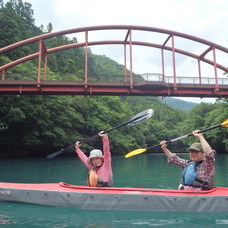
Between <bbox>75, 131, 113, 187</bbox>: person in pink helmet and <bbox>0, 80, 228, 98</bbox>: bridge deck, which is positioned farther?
<bbox>0, 80, 228, 98</bbox>: bridge deck

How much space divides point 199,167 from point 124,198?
1431mm

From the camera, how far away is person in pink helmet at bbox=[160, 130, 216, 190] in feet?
15.4

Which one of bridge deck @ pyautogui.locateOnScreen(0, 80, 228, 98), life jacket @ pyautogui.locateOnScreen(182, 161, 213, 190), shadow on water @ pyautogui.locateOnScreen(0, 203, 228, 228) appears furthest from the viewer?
bridge deck @ pyautogui.locateOnScreen(0, 80, 228, 98)

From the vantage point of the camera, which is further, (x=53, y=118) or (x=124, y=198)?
(x=53, y=118)

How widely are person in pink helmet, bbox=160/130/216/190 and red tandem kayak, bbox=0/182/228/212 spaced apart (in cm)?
16

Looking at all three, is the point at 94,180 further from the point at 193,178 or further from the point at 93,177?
the point at 193,178

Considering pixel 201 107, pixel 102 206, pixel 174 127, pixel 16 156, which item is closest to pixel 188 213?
pixel 102 206

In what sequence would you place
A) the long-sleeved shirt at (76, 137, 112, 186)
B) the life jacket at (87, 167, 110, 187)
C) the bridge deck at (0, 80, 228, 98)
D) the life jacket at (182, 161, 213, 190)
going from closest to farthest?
the life jacket at (182, 161, 213, 190)
the long-sleeved shirt at (76, 137, 112, 186)
the life jacket at (87, 167, 110, 187)
the bridge deck at (0, 80, 228, 98)

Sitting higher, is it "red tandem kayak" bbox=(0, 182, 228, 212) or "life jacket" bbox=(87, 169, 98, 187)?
"life jacket" bbox=(87, 169, 98, 187)

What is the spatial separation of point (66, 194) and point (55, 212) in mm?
379

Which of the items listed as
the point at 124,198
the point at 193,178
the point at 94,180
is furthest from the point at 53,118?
the point at 193,178

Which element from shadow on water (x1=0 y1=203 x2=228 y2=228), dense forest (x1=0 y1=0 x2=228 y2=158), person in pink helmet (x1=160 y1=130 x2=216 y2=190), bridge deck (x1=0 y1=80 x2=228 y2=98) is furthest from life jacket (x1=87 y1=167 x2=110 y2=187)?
dense forest (x1=0 y1=0 x2=228 y2=158)

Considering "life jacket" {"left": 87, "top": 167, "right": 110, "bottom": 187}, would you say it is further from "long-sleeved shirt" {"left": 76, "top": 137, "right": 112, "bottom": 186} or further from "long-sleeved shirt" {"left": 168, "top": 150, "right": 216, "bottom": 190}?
"long-sleeved shirt" {"left": 168, "top": 150, "right": 216, "bottom": 190}

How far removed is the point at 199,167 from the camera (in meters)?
4.92
